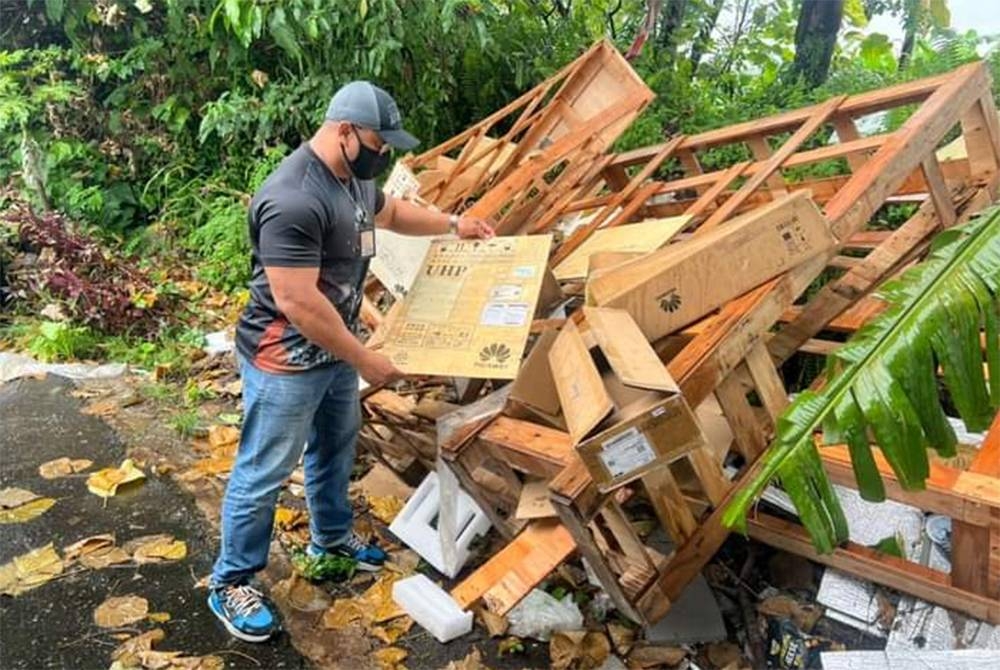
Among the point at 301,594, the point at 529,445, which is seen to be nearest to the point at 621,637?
the point at 529,445

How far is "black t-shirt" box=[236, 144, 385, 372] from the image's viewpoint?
5.99 ft

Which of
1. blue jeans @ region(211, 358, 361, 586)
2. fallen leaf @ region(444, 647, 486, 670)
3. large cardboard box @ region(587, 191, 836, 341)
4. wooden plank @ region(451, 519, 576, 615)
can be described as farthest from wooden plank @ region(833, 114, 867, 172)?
fallen leaf @ region(444, 647, 486, 670)

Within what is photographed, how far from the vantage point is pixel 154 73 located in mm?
5828

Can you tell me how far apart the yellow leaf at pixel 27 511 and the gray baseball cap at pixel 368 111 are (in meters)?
2.00

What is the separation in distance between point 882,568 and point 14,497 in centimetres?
306

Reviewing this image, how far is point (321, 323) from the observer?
6.12 feet

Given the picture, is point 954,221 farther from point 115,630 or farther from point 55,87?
point 55,87

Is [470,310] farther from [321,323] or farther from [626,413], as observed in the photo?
[626,413]

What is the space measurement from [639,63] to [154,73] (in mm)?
3744

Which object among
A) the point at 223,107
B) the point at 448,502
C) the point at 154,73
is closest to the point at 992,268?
the point at 448,502

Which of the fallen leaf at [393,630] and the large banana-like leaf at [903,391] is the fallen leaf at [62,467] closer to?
the fallen leaf at [393,630]

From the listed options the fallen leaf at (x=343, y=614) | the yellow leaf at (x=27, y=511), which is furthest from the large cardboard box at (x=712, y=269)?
the yellow leaf at (x=27, y=511)

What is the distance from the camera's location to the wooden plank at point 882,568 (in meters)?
1.81

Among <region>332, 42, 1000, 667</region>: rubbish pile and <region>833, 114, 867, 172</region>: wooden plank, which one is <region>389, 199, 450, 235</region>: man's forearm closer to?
<region>332, 42, 1000, 667</region>: rubbish pile
